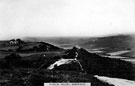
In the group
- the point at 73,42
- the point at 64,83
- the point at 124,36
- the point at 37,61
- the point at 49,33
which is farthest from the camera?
the point at 124,36

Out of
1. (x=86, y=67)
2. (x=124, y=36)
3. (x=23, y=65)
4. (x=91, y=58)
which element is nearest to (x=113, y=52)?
(x=124, y=36)

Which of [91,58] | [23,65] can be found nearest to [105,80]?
[91,58]

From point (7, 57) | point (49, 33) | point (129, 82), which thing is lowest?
point (129, 82)

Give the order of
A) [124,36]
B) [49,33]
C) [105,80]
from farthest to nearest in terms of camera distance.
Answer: [124,36] < [49,33] < [105,80]

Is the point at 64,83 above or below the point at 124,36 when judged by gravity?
below

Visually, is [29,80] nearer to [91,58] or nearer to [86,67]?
[86,67]

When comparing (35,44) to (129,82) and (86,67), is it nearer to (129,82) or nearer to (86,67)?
(86,67)

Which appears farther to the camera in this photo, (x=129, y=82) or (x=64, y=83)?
Answer: (x=129, y=82)

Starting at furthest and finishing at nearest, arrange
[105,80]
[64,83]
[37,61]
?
[37,61] → [105,80] → [64,83]

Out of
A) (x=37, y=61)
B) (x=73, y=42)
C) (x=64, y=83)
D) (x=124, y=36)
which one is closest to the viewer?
(x=64, y=83)
